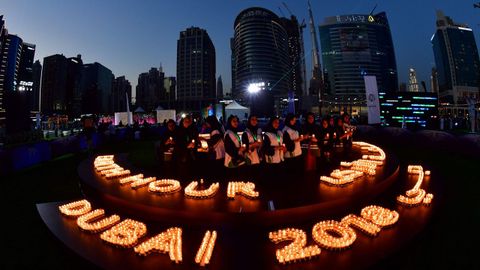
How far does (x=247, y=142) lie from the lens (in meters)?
6.34

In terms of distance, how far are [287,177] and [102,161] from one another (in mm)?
5892

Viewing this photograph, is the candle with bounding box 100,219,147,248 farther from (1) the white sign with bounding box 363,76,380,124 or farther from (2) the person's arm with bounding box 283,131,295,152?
(1) the white sign with bounding box 363,76,380,124

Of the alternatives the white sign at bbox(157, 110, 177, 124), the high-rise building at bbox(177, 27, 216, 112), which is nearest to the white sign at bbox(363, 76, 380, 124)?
the white sign at bbox(157, 110, 177, 124)

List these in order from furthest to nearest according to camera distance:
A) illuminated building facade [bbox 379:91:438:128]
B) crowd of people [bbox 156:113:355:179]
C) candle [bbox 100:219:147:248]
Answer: illuminated building facade [bbox 379:91:438:128] → crowd of people [bbox 156:113:355:179] → candle [bbox 100:219:147:248]

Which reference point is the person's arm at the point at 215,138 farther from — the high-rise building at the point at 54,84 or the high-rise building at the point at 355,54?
the high-rise building at the point at 54,84

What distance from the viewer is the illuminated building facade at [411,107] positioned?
1052 inches

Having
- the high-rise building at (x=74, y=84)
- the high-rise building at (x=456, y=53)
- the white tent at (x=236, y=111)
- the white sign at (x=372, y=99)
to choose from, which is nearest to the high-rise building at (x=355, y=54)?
the high-rise building at (x=456, y=53)

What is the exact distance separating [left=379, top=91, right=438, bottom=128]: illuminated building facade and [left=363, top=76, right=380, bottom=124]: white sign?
13169mm

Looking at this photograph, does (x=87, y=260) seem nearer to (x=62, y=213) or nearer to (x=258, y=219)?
(x=62, y=213)

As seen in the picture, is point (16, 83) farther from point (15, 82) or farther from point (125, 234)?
point (125, 234)

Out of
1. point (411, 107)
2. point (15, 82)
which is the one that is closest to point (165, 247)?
point (411, 107)

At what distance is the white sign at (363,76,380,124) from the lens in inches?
622

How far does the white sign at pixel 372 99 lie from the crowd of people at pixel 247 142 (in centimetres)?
811

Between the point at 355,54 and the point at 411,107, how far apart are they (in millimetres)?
117660
